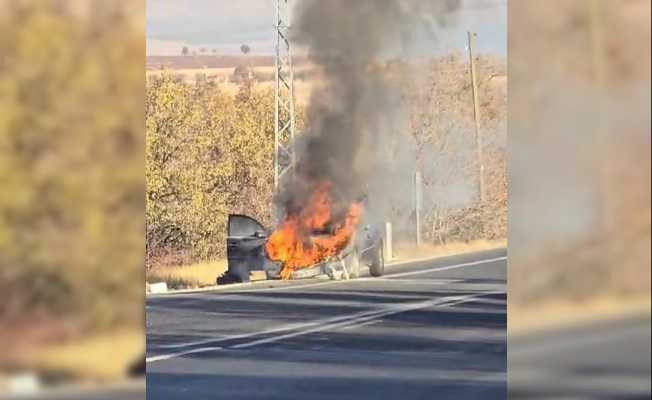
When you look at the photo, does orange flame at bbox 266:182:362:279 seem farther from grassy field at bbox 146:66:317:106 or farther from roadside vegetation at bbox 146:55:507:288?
grassy field at bbox 146:66:317:106

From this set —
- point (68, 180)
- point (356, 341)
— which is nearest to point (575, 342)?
point (356, 341)

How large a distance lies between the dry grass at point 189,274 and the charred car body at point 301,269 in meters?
0.08

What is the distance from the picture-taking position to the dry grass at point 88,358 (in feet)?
9.12

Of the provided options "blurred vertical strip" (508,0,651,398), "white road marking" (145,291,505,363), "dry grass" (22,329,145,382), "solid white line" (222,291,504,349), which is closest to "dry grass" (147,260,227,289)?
"white road marking" (145,291,505,363)

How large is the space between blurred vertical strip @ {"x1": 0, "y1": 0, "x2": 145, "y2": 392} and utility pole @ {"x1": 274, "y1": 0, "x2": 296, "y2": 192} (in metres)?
0.88

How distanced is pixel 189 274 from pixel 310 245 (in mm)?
518

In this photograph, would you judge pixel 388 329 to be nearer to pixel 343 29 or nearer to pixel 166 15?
pixel 343 29

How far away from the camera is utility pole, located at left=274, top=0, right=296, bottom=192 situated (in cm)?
368

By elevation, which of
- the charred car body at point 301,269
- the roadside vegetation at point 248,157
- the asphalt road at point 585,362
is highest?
the roadside vegetation at point 248,157

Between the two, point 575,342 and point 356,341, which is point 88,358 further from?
point 575,342

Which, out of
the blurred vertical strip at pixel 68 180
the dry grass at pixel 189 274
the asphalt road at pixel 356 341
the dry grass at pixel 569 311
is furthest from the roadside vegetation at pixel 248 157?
the blurred vertical strip at pixel 68 180

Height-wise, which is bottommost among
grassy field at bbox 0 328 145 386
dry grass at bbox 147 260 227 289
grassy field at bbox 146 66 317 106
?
grassy field at bbox 0 328 145 386

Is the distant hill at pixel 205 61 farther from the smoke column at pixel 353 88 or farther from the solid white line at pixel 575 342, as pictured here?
the solid white line at pixel 575 342

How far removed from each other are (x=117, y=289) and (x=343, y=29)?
1267 millimetres
